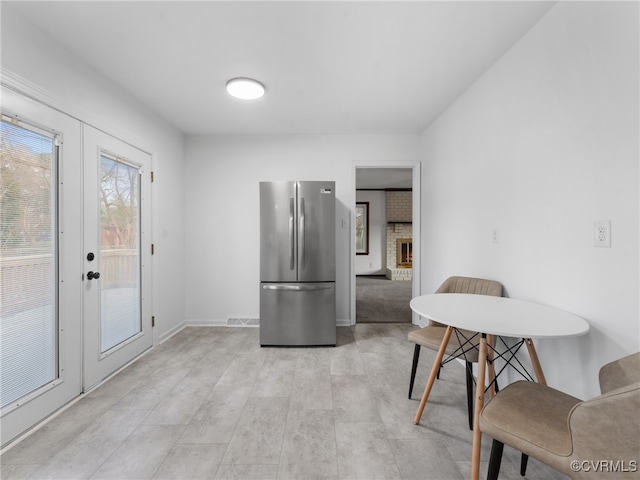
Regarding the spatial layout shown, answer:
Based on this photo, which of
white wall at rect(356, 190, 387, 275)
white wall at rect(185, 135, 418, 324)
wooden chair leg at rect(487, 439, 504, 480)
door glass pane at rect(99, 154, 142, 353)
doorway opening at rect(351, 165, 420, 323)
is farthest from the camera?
white wall at rect(356, 190, 387, 275)

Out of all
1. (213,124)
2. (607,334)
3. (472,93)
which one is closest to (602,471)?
(607,334)

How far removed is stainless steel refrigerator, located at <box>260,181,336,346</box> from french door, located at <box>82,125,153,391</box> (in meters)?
1.15

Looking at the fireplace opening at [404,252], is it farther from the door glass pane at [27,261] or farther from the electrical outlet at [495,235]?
the door glass pane at [27,261]

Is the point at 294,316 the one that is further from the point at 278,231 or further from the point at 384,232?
the point at 384,232

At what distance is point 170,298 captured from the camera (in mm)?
3227

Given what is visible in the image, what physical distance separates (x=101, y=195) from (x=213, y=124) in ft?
4.90

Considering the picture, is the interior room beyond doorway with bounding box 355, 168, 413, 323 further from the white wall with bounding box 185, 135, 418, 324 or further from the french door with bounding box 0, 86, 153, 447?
the french door with bounding box 0, 86, 153, 447

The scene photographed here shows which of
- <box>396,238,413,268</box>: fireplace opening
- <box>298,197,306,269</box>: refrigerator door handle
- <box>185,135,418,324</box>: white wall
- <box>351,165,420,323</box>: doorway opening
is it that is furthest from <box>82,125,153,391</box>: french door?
<box>396,238,413,268</box>: fireplace opening

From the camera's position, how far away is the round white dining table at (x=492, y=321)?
1.21 meters

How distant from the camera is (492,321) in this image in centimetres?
133

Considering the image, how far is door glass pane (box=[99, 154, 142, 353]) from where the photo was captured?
2238 mm

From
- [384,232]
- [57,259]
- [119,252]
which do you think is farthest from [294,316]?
[384,232]

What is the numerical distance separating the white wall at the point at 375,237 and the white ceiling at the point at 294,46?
5453 mm

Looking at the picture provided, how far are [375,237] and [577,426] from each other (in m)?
7.45
